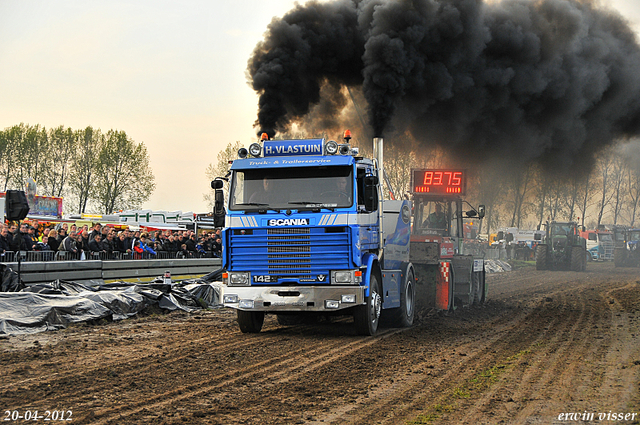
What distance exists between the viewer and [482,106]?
19.7 m

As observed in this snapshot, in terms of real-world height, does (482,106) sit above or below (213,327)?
above

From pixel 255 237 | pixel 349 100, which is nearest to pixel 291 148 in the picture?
pixel 255 237

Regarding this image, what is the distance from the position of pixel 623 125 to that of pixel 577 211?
5968cm

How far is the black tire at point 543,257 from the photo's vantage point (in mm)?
36531

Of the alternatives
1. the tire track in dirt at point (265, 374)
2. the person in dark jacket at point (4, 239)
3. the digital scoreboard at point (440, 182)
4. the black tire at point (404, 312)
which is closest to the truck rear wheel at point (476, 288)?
the digital scoreboard at point (440, 182)

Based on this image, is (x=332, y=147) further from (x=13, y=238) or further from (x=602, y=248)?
(x=602, y=248)

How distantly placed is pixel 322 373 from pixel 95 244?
10.8m

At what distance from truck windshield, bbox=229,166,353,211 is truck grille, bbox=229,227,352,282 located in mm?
439

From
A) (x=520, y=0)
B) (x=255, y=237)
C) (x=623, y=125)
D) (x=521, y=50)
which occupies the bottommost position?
(x=255, y=237)

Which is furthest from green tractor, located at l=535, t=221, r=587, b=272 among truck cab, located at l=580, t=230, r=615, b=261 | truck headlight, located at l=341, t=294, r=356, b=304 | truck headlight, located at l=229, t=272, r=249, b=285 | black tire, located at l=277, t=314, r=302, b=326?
truck headlight, located at l=229, t=272, r=249, b=285

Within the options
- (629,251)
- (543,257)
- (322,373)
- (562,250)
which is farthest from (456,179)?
(629,251)

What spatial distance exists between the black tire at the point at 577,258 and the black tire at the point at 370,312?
28590 millimetres

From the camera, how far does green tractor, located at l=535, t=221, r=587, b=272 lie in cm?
3616

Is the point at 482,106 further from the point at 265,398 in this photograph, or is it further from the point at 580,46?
the point at 265,398
